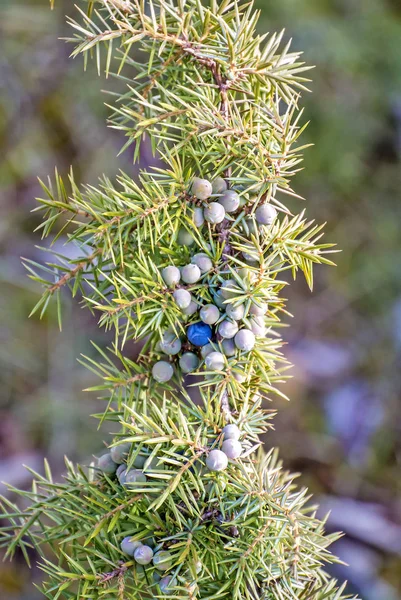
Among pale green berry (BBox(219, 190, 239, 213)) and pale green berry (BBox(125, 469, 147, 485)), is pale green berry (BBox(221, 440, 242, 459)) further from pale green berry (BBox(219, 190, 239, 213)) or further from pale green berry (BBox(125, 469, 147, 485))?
pale green berry (BBox(219, 190, 239, 213))

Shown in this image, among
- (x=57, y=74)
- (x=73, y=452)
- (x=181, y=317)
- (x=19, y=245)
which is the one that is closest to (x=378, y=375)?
(x=73, y=452)

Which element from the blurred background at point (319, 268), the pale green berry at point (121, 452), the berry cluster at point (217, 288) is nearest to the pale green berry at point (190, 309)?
the berry cluster at point (217, 288)

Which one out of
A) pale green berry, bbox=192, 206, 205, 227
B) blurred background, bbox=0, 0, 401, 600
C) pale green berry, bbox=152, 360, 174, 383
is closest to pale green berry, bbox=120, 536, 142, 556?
pale green berry, bbox=152, 360, 174, 383

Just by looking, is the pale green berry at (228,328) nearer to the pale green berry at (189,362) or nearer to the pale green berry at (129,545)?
the pale green berry at (189,362)

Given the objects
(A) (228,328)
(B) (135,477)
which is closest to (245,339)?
(A) (228,328)

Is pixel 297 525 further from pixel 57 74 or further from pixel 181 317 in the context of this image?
pixel 57 74
